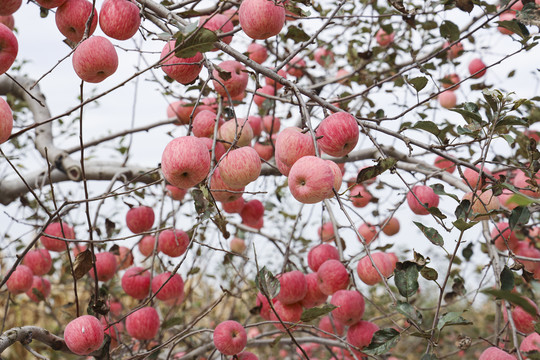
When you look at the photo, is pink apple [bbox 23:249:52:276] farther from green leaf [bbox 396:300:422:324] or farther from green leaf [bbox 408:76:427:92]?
green leaf [bbox 408:76:427:92]

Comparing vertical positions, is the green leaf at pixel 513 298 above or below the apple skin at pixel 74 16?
below

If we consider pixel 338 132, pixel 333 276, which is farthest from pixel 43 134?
pixel 338 132

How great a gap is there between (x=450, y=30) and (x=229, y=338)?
137 cm

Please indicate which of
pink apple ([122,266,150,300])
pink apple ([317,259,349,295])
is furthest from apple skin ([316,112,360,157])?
pink apple ([122,266,150,300])

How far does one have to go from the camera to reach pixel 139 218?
5.34 ft

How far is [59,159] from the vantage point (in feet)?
6.79

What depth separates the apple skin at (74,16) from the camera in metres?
1.14

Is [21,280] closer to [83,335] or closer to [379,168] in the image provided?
[83,335]

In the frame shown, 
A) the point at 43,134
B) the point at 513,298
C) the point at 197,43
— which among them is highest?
the point at 43,134

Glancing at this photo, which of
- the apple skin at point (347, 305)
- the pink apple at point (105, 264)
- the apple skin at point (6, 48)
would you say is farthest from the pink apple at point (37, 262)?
the apple skin at point (347, 305)

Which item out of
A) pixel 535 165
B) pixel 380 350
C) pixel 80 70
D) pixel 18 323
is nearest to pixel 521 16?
pixel 535 165

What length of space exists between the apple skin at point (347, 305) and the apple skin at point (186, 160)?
2.16 ft

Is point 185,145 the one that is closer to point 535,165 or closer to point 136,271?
point 136,271

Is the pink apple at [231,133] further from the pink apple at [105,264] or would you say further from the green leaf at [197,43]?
the pink apple at [105,264]
